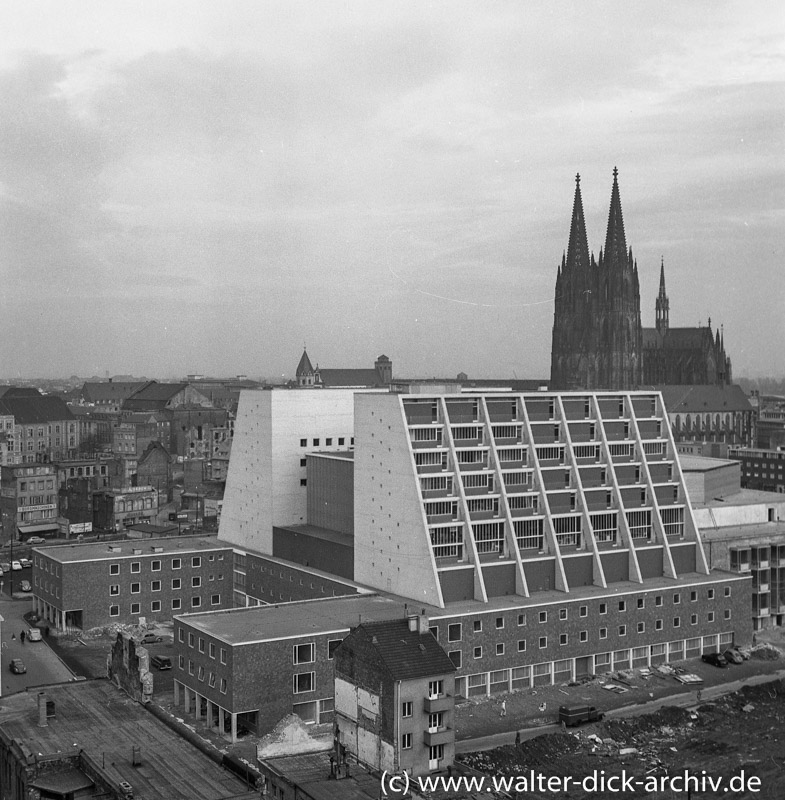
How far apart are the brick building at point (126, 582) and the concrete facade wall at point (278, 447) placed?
3.38 meters

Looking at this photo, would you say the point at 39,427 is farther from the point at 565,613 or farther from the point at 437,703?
the point at 437,703

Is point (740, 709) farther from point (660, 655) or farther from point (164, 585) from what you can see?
point (164, 585)

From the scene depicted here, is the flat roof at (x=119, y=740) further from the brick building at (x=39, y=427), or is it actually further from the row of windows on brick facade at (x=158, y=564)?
the brick building at (x=39, y=427)

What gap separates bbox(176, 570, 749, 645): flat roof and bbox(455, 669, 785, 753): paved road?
6.87 metres

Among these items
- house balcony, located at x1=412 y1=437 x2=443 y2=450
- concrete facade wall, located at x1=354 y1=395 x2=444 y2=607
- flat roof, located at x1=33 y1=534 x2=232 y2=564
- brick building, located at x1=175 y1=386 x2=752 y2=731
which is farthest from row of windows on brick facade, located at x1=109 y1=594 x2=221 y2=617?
house balcony, located at x1=412 y1=437 x2=443 y2=450

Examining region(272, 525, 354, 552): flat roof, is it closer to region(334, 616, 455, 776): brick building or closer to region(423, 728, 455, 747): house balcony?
region(334, 616, 455, 776): brick building

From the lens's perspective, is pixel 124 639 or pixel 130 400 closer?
pixel 124 639

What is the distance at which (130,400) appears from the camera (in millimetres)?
181875

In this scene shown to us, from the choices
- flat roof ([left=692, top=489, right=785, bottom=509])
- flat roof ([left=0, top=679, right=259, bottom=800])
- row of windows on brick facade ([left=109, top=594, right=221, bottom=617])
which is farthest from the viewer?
flat roof ([left=692, top=489, right=785, bottom=509])

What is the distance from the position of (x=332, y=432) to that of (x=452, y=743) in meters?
37.3

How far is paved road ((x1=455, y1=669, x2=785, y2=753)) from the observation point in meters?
49.4

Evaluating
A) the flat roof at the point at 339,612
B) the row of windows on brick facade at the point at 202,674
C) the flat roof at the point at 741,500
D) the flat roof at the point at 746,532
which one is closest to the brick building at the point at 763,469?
the flat roof at the point at 741,500

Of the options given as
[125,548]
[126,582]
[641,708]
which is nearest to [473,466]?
[641,708]

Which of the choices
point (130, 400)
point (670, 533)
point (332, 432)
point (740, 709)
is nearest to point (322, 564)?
point (332, 432)
